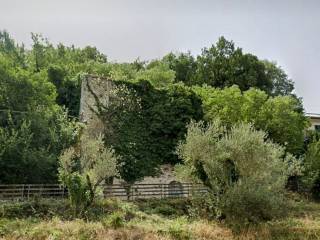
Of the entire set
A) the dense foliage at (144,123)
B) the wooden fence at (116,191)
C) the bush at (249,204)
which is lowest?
the bush at (249,204)

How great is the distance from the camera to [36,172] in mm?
26312

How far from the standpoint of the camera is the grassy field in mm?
18984

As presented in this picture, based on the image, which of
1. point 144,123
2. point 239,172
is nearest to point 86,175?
point 239,172

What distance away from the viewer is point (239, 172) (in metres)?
22.7

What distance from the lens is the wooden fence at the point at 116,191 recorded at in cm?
2420

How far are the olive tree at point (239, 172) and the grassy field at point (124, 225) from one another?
843mm

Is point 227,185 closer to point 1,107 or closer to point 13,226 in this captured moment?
point 13,226

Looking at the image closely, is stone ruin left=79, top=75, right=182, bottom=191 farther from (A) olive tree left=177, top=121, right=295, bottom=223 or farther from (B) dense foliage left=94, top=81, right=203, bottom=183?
(A) olive tree left=177, top=121, right=295, bottom=223

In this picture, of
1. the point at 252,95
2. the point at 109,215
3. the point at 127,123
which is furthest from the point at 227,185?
the point at 252,95

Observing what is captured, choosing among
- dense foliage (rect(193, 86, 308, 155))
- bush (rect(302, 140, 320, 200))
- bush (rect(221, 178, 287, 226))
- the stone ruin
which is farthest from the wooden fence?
bush (rect(302, 140, 320, 200))

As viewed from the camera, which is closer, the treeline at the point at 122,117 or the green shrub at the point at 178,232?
the green shrub at the point at 178,232

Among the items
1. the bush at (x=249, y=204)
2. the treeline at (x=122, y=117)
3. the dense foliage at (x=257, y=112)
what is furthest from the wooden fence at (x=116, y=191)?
the dense foliage at (x=257, y=112)

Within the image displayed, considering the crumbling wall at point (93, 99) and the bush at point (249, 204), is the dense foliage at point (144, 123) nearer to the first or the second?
the crumbling wall at point (93, 99)

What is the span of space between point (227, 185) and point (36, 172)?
35.5 feet
